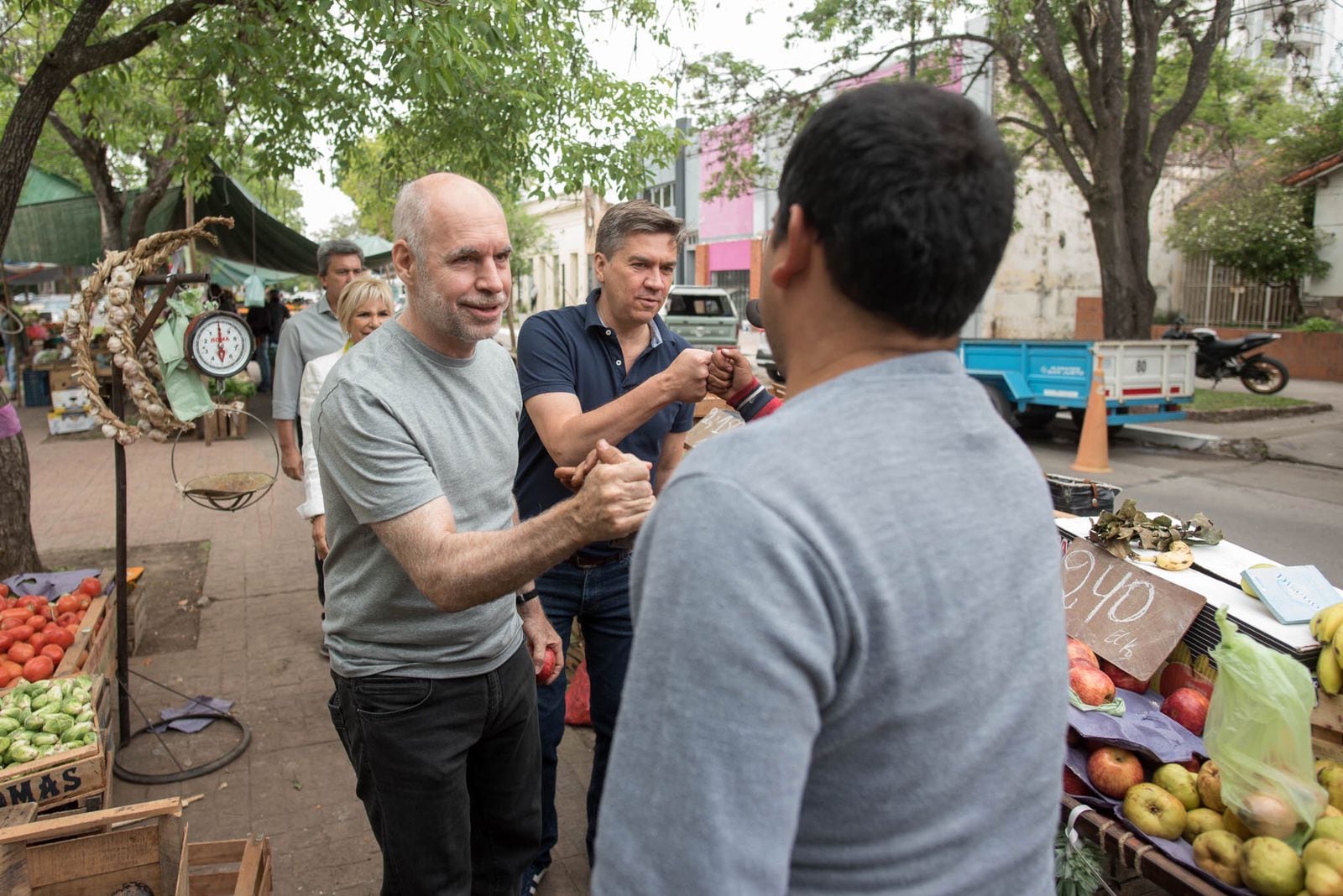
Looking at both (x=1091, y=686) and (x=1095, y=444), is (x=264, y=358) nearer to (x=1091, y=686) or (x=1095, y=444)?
(x=1095, y=444)

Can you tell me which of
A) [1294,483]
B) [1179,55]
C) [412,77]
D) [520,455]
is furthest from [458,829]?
[1179,55]

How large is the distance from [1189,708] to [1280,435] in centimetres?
1125

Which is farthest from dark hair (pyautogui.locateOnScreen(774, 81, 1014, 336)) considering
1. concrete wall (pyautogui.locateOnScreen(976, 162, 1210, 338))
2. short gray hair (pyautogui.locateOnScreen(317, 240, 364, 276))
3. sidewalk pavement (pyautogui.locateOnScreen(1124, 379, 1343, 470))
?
concrete wall (pyautogui.locateOnScreen(976, 162, 1210, 338))

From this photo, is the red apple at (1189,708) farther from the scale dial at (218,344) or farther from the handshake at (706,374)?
the scale dial at (218,344)

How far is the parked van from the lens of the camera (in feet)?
61.6

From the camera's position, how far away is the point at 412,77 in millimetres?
5035

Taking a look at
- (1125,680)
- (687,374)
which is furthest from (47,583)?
(1125,680)

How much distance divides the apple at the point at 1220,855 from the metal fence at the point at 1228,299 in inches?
862

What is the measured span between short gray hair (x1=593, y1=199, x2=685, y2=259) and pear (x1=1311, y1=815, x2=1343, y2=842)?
7.27ft

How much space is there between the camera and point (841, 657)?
0.88 metres

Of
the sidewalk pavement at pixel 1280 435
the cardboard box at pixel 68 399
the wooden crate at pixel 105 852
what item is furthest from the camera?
the cardboard box at pixel 68 399

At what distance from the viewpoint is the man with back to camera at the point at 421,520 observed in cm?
187

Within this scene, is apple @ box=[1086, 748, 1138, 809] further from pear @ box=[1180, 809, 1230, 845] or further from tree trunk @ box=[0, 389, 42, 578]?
tree trunk @ box=[0, 389, 42, 578]

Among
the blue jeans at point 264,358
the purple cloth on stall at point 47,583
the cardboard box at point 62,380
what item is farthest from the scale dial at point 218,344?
the blue jeans at point 264,358
